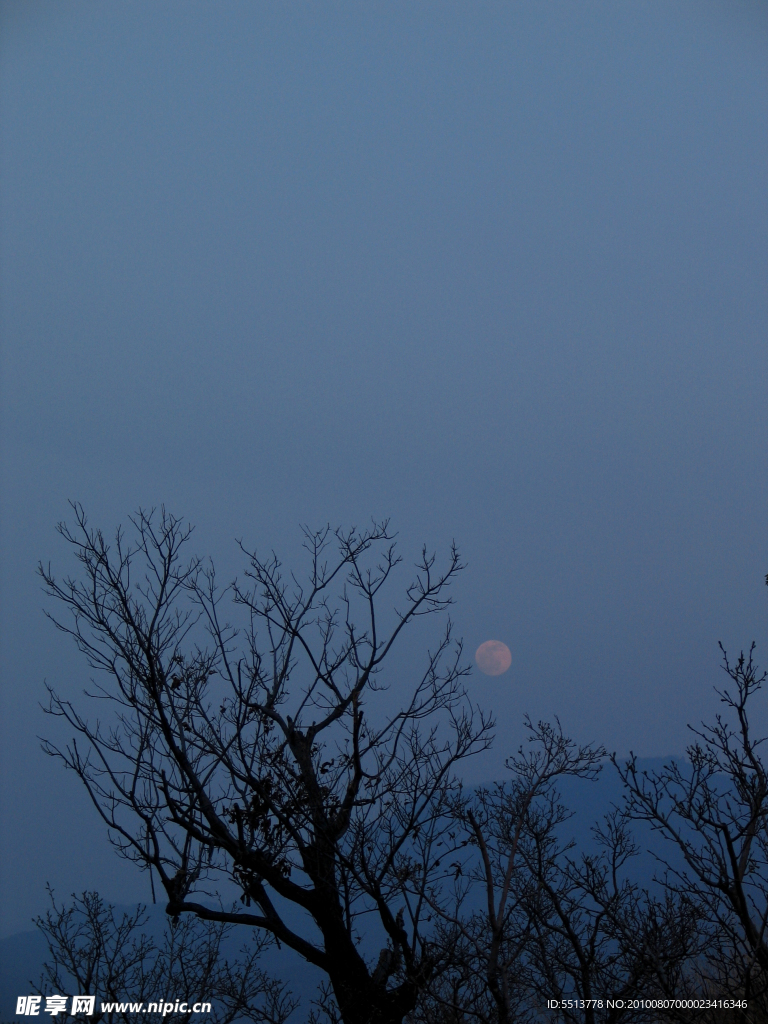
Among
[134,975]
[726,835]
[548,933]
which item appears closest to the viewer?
[726,835]

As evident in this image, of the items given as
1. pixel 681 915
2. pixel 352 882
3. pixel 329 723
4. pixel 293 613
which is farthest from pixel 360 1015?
pixel 293 613

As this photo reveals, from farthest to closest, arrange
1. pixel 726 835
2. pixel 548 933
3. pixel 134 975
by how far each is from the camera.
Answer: pixel 134 975
pixel 548 933
pixel 726 835

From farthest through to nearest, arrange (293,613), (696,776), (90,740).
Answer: (293,613), (90,740), (696,776)

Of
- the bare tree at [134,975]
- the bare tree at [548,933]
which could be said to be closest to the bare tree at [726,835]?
the bare tree at [548,933]

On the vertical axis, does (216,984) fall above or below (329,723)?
below

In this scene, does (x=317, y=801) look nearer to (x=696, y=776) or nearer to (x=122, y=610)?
(x=122, y=610)

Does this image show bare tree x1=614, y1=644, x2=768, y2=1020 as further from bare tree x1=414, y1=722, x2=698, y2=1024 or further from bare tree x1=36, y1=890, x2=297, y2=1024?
bare tree x1=36, y1=890, x2=297, y2=1024

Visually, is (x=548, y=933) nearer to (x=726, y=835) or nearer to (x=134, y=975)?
(x=726, y=835)

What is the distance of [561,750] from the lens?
45.3 ft

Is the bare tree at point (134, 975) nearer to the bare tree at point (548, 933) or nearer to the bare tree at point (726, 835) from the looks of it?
the bare tree at point (548, 933)

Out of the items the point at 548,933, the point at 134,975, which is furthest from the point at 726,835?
the point at 134,975

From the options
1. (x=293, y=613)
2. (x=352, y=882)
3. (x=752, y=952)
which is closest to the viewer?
(x=752, y=952)

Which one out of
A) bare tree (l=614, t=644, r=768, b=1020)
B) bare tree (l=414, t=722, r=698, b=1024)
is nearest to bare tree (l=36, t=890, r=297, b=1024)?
bare tree (l=414, t=722, r=698, b=1024)

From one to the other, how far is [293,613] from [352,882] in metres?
4.85
